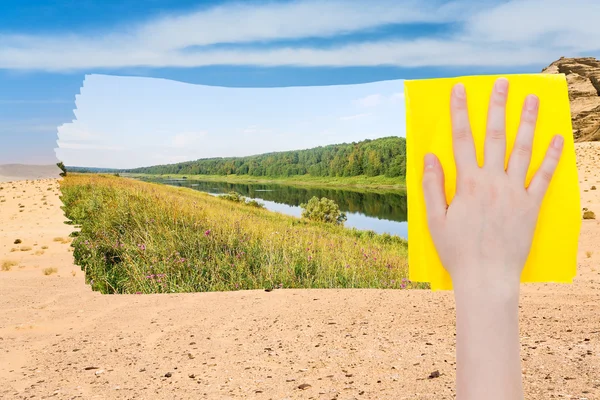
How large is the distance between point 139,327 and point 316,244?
4478mm

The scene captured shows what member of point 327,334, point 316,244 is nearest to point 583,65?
point 316,244

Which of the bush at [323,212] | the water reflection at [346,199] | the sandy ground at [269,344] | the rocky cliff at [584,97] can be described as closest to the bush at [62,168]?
the water reflection at [346,199]

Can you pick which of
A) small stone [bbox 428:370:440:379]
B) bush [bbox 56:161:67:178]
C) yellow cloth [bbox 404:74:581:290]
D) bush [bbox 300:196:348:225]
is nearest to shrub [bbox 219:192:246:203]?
bush [bbox 300:196:348:225]

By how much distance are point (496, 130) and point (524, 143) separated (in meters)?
0.06

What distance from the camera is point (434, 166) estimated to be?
3.11 ft

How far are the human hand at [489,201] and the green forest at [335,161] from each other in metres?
16.9

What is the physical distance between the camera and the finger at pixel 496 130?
A: 903 millimetres

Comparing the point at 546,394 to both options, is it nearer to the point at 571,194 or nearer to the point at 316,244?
the point at 571,194

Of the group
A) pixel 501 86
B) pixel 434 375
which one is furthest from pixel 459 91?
pixel 434 375

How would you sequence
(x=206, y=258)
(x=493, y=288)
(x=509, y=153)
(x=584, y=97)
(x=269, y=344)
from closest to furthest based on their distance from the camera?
(x=493, y=288)
(x=509, y=153)
(x=269, y=344)
(x=206, y=258)
(x=584, y=97)

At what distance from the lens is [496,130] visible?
92 centimetres

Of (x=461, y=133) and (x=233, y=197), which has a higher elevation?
(x=461, y=133)

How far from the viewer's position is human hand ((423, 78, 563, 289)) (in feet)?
2.83

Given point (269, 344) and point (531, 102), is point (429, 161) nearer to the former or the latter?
point (531, 102)
